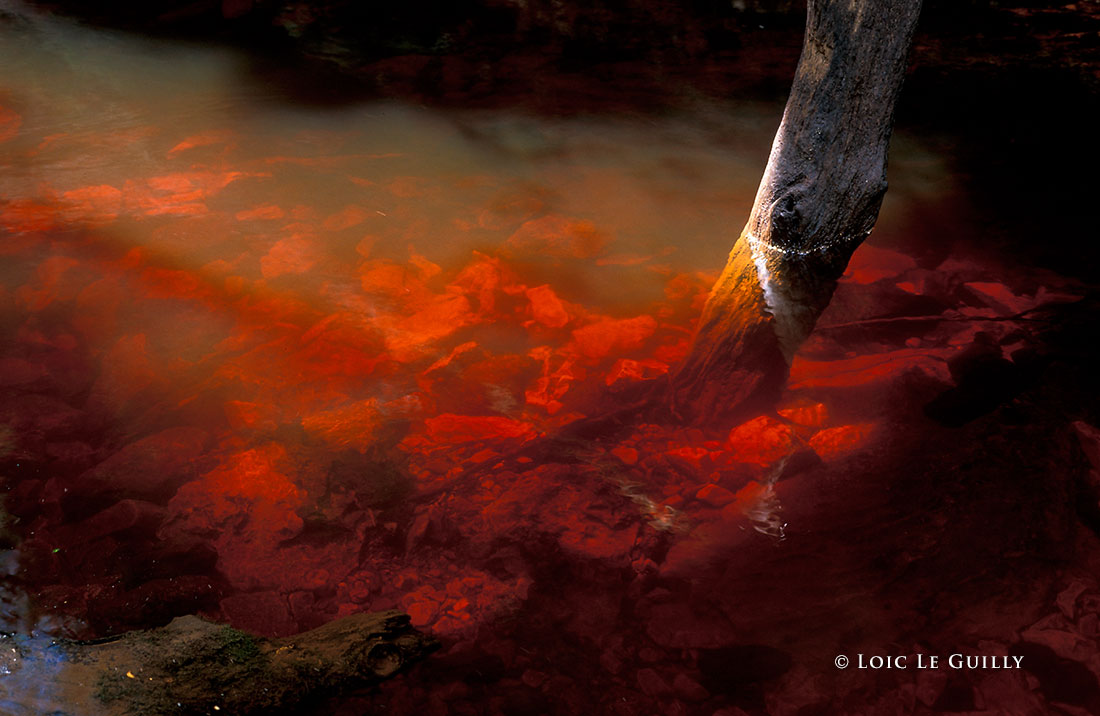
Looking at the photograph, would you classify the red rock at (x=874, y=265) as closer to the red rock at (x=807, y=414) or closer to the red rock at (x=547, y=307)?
the red rock at (x=807, y=414)

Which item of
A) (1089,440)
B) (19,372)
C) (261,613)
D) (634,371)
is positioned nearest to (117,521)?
(261,613)

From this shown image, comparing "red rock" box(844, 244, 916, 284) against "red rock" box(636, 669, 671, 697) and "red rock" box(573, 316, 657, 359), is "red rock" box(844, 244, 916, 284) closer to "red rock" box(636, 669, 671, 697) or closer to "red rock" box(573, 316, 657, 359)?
"red rock" box(573, 316, 657, 359)

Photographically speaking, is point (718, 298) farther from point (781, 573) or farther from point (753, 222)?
point (781, 573)

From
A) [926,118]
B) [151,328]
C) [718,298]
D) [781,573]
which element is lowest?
[781,573]

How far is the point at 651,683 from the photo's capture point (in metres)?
1.73

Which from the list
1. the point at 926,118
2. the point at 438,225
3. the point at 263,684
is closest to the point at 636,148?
the point at 438,225

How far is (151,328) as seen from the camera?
9.52 feet

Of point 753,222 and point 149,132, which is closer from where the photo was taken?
point 753,222

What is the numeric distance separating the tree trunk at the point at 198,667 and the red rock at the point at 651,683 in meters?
0.59

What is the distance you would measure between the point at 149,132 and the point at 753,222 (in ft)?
13.2

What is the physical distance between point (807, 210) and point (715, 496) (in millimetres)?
1358

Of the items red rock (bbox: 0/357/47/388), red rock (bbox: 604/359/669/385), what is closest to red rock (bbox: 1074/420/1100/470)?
red rock (bbox: 604/359/669/385)

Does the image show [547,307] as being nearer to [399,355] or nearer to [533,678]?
[399,355]

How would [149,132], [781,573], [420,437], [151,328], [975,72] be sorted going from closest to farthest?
[781,573]
[420,437]
[151,328]
[149,132]
[975,72]
